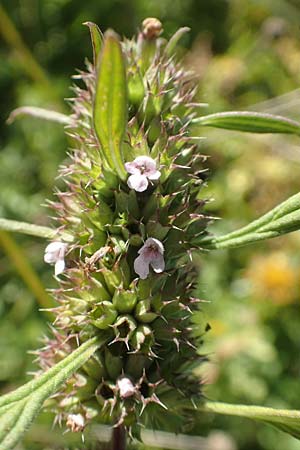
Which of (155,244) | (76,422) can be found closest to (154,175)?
(155,244)

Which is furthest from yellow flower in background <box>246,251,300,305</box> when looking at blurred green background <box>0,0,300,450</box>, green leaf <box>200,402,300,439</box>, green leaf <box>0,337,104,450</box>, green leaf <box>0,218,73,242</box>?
green leaf <box>0,337,104,450</box>

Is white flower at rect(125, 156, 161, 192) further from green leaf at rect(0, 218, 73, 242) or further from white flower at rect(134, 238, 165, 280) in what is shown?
green leaf at rect(0, 218, 73, 242)

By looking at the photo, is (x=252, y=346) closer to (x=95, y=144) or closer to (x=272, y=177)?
(x=272, y=177)

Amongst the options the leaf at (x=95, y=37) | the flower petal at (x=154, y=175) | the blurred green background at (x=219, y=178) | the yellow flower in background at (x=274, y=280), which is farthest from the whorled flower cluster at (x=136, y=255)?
the yellow flower in background at (x=274, y=280)

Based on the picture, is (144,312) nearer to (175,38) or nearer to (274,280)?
(175,38)

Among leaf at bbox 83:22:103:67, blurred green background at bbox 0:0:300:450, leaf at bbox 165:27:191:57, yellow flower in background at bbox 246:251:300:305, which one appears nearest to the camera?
leaf at bbox 83:22:103:67

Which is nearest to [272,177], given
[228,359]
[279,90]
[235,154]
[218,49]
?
[235,154]
